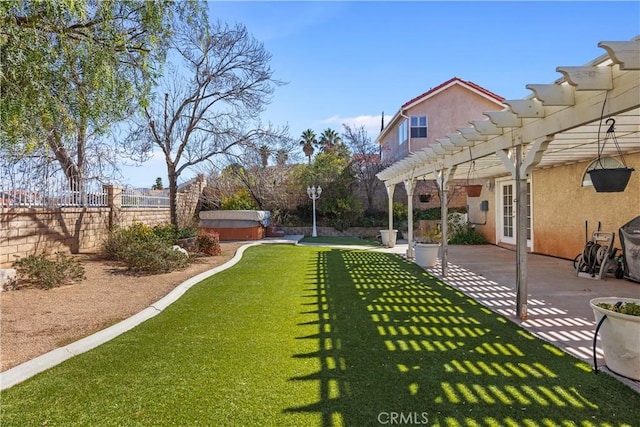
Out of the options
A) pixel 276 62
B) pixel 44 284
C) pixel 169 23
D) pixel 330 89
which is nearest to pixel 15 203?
pixel 44 284

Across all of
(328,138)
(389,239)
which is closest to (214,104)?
(389,239)

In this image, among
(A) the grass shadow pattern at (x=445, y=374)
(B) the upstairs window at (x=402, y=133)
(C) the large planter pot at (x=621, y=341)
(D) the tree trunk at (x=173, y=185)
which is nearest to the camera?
(A) the grass shadow pattern at (x=445, y=374)

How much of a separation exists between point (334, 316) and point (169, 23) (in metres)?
4.60

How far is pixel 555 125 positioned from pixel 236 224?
13504mm

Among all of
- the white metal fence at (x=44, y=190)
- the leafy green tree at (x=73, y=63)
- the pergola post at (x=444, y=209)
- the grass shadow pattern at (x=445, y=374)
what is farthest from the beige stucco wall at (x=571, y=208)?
the white metal fence at (x=44, y=190)

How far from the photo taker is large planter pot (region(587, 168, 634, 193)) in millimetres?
4199

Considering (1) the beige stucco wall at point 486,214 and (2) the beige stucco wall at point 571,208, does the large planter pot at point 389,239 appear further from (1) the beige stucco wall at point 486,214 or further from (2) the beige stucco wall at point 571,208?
(2) the beige stucco wall at point 571,208

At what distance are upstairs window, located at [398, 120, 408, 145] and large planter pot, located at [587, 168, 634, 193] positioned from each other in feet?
54.9

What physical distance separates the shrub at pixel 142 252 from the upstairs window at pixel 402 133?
1456 centimetres

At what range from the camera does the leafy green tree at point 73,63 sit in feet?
13.7

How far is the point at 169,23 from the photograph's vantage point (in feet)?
18.2

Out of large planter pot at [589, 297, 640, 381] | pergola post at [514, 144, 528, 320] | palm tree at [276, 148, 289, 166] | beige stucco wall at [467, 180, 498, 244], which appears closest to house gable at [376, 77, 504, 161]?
beige stucco wall at [467, 180, 498, 244]

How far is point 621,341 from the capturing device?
9.86 feet

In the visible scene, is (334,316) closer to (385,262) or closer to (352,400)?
(352,400)
